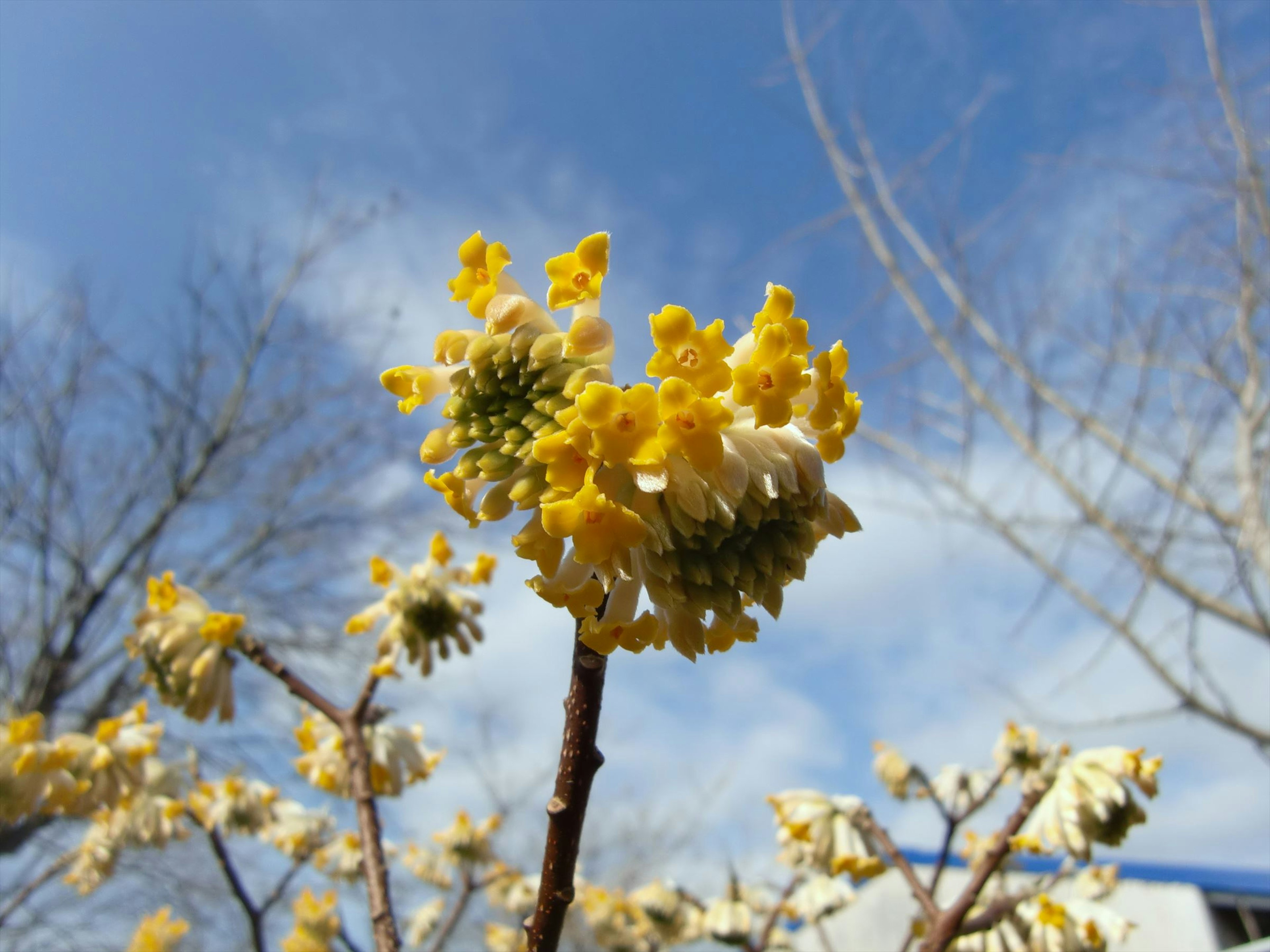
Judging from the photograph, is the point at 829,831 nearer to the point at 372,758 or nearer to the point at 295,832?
the point at 372,758

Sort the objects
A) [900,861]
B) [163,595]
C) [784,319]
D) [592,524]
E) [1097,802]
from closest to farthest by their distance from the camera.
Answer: [592,524] < [784,319] < [163,595] < [1097,802] < [900,861]

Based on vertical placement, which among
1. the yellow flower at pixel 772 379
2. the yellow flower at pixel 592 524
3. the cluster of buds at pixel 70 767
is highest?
the cluster of buds at pixel 70 767

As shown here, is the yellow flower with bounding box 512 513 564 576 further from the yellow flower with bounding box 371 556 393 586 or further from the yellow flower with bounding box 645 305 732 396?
the yellow flower with bounding box 371 556 393 586

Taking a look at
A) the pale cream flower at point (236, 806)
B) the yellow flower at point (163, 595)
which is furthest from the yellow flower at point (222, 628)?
the pale cream flower at point (236, 806)

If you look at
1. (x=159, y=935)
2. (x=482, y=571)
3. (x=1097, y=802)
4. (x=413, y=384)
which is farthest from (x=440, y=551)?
(x=159, y=935)

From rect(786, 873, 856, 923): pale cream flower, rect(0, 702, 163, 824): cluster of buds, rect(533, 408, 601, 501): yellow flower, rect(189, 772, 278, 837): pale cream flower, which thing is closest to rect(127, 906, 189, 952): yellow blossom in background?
rect(189, 772, 278, 837): pale cream flower

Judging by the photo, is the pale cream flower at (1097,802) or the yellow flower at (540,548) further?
the pale cream flower at (1097,802)

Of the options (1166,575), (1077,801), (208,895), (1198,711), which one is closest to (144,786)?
(1077,801)

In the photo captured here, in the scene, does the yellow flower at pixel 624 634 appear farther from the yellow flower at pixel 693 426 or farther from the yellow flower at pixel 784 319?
the yellow flower at pixel 784 319
